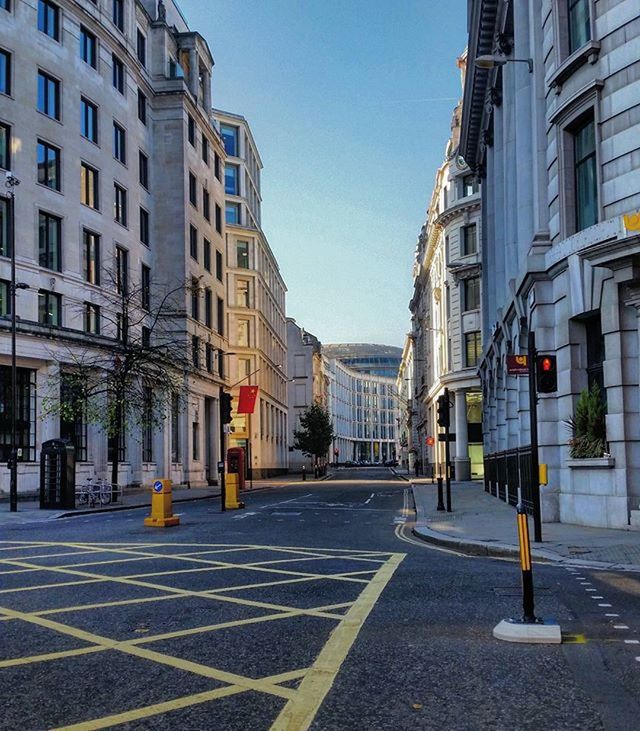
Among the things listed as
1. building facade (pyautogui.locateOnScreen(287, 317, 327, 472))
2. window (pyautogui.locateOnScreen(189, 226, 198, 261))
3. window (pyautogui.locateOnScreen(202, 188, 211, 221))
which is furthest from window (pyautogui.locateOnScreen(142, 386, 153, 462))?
building facade (pyautogui.locateOnScreen(287, 317, 327, 472))

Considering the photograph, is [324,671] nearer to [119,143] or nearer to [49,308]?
[49,308]

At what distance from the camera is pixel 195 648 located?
653 centimetres

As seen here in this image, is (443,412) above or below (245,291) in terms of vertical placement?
below

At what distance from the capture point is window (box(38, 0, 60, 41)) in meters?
38.7

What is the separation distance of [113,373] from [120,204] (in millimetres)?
14458

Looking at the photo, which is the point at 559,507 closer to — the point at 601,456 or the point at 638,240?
the point at 601,456

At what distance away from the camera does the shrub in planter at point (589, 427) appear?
57.4 ft

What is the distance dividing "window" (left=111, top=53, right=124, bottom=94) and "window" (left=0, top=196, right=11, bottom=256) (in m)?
13.1

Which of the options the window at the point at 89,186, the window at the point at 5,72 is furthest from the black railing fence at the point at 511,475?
the window at the point at 5,72

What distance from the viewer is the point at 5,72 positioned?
36219 mm

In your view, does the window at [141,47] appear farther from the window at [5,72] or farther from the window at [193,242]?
the window at [5,72]

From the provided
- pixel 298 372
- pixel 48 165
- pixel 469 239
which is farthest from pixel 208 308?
pixel 298 372

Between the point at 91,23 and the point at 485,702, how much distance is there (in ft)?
143

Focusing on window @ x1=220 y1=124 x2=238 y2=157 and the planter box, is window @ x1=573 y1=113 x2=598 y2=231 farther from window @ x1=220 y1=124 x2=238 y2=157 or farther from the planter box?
window @ x1=220 y1=124 x2=238 y2=157
